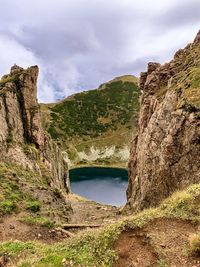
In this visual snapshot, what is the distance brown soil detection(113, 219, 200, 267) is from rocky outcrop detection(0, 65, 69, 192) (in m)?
46.5

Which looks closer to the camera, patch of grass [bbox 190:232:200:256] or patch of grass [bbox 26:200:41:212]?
patch of grass [bbox 190:232:200:256]

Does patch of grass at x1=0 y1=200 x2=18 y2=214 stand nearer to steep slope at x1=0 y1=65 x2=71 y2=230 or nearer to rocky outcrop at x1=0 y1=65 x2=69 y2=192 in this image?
steep slope at x1=0 y1=65 x2=71 y2=230

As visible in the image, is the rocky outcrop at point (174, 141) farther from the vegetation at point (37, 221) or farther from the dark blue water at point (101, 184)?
the dark blue water at point (101, 184)

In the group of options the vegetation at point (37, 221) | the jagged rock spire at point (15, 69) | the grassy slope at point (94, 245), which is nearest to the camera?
the grassy slope at point (94, 245)

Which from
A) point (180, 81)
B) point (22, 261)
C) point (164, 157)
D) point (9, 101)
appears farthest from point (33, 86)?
point (22, 261)

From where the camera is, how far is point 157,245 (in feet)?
50.3

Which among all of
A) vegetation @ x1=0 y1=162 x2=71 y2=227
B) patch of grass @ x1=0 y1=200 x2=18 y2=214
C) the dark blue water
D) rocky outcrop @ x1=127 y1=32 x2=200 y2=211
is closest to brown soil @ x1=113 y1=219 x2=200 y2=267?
vegetation @ x1=0 y1=162 x2=71 y2=227

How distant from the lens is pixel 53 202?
150 feet

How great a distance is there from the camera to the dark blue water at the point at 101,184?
4704 inches

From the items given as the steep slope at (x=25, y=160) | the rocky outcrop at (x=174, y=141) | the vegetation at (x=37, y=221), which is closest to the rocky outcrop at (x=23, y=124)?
the steep slope at (x=25, y=160)

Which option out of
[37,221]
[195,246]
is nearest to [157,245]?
[195,246]

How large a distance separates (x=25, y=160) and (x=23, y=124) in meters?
14.6

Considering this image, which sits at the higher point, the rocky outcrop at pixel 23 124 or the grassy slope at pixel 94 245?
the rocky outcrop at pixel 23 124

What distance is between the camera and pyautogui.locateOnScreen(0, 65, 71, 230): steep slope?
37062mm
